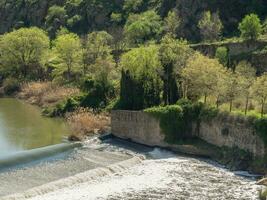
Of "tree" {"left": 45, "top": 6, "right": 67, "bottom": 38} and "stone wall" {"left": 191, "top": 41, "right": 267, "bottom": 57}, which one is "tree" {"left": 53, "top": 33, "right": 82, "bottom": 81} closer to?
"stone wall" {"left": 191, "top": 41, "right": 267, "bottom": 57}

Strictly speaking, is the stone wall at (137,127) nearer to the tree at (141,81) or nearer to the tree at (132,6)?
the tree at (141,81)

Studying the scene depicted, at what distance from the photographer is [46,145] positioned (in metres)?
61.1

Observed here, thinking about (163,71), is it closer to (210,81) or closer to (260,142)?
(210,81)

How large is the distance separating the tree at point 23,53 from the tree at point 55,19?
103 feet

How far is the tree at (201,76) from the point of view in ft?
190

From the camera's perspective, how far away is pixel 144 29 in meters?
108

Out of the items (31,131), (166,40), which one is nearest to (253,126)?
(166,40)

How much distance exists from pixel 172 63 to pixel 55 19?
7877 cm

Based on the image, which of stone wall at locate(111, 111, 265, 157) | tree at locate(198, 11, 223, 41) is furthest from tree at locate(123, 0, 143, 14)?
stone wall at locate(111, 111, 265, 157)

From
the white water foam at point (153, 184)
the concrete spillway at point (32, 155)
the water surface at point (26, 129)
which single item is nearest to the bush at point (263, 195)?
the white water foam at point (153, 184)

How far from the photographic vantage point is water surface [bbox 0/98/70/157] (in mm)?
61484

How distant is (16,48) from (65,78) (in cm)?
1709

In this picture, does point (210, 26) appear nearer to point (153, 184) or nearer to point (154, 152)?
point (154, 152)

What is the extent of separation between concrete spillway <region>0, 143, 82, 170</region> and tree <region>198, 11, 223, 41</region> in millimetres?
42291
